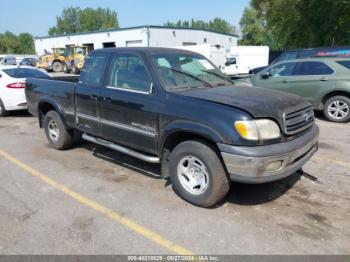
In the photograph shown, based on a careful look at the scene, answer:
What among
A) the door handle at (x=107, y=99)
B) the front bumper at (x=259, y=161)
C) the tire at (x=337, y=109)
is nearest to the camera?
the front bumper at (x=259, y=161)

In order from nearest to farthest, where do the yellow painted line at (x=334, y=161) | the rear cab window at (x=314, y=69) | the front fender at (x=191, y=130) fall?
the front fender at (x=191, y=130)
the yellow painted line at (x=334, y=161)
the rear cab window at (x=314, y=69)

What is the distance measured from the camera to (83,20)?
114 meters

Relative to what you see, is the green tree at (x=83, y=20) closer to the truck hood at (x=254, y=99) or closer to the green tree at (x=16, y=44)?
the green tree at (x=16, y=44)

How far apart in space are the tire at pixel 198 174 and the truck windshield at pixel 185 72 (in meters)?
0.89

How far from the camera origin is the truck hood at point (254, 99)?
354 cm

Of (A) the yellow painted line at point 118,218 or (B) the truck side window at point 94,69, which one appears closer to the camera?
(A) the yellow painted line at point 118,218

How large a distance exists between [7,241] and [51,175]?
1795 millimetres

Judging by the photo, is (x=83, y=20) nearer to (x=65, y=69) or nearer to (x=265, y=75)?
(x=65, y=69)

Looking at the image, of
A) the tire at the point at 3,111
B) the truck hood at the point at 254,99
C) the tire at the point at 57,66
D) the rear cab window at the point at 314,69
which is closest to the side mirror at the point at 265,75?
the rear cab window at the point at 314,69

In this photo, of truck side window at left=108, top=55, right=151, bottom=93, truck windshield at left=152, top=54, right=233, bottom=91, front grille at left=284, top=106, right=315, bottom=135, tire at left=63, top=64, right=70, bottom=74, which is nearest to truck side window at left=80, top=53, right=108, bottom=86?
truck side window at left=108, top=55, right=151, bottom=93

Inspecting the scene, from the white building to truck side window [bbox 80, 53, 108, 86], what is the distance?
92.7ft

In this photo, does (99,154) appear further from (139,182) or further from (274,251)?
(274,251)

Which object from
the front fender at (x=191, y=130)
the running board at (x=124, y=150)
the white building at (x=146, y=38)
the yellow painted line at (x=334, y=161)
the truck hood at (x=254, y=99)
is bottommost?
the yellow painted line at (x=334, y=161)

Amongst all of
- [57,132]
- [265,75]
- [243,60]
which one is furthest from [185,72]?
[243,60]
